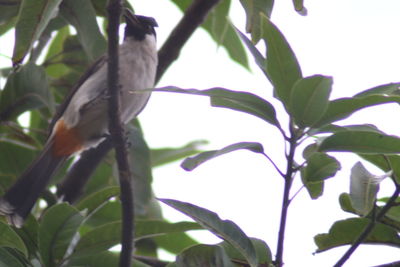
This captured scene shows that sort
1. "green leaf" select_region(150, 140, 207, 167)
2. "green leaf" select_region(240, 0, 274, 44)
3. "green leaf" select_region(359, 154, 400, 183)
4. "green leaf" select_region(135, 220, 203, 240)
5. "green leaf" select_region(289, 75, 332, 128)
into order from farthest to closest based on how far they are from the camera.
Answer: "green leaf" select_region(150, 140, 207, 167) → "green leaf" select_region(240, 0, 274, 44) → "green leaf" select_region(135, 220, 203, 240) → "green leaf" select_region(359, 154, 400, 183) → "green leaf" select_region(289, 75, 332, 128)

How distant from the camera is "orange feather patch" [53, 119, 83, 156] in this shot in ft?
11.3

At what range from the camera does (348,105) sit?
1767 millimetres

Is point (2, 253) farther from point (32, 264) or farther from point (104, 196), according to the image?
point (104, 196)

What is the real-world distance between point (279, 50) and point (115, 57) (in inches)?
20.0

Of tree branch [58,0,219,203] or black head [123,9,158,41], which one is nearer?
tree branch [58,0,219,203]

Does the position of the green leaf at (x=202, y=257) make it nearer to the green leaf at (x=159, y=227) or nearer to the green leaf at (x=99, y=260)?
the green leaf at (x=159, y=227)

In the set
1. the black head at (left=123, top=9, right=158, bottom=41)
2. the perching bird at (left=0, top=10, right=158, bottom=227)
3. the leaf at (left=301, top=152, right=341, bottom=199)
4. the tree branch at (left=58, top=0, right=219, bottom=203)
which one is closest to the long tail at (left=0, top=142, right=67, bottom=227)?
the perching bird at (left=0, top=10, right=158, bottom=227)

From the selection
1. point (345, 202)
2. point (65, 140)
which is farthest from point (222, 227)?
point (65, 140)

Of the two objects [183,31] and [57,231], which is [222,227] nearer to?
[57,231]

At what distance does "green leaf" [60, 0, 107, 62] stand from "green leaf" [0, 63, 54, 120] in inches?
10.6

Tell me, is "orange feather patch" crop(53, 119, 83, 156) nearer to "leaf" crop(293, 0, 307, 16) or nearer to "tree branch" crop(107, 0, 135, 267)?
"tree branch" crop(107, 0, 135, 267)

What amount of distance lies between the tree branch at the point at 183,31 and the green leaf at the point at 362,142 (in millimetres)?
1151

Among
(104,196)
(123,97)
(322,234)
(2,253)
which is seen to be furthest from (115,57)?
(123,97)

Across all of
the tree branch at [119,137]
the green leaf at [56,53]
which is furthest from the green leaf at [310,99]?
the green leaf at [56,53]
